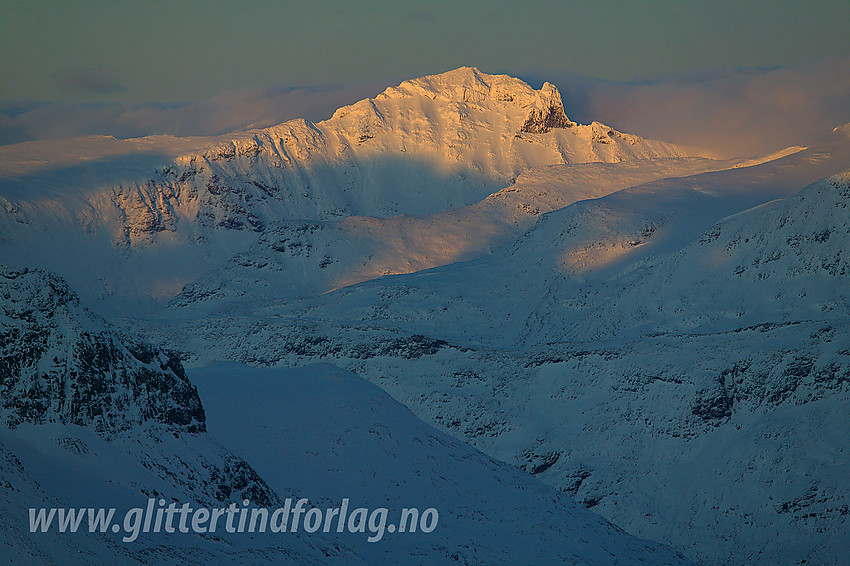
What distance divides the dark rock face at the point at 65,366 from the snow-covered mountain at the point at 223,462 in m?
0.07

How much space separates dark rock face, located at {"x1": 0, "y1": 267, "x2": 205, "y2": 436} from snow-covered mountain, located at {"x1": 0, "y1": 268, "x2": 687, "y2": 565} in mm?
72

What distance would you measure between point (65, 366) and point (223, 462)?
39.0 ft

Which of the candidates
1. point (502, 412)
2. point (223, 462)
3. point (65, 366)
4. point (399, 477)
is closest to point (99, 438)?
point (65, 366)

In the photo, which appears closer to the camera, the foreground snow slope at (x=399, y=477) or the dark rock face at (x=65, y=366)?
the dark rock face at (x=65, y=366)

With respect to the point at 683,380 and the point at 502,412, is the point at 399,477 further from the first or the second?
the point at 683,380

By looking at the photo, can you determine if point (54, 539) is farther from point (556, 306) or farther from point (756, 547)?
point (556, 306)

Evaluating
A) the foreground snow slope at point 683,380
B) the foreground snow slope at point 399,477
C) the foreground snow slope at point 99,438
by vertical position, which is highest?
the foreground snow slope at point 99,438

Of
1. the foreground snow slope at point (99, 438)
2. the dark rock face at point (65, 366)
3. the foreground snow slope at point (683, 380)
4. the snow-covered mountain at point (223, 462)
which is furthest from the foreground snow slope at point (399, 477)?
the foreground snow slope at point (683, 380)

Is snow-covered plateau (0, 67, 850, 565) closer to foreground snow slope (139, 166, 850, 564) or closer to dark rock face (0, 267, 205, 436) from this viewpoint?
dark rock face (0, 267, 205, 436)

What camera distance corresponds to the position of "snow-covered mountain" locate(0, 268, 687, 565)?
5216 centimetres

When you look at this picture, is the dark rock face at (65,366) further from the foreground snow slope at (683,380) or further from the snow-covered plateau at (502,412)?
the foreground snow slope at (683,380)

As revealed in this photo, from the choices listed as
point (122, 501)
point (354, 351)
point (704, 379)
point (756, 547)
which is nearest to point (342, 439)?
point (122, 501)

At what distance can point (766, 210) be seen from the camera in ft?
533

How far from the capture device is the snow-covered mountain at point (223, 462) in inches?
2053
